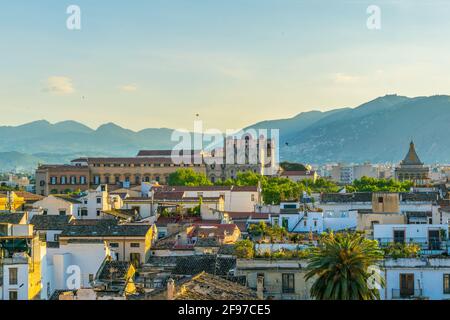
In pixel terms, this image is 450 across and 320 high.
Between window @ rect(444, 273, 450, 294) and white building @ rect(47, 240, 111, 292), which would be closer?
window @ rect(444, 273, 450, 294)

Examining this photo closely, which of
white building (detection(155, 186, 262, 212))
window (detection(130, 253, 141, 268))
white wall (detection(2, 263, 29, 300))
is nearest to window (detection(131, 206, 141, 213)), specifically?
white building (detection(155, 186, 262, 212))

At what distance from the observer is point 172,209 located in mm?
43906

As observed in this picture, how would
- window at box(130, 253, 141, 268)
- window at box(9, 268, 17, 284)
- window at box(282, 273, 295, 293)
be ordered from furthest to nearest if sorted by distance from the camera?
1. window at box(130, 253, 141, 268)
2. window at box(9, 268, 17, 284)
3. window at box(282, 273, 295, 293)

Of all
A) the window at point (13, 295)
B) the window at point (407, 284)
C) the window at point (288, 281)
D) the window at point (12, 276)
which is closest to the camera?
the window at point (407, 284)

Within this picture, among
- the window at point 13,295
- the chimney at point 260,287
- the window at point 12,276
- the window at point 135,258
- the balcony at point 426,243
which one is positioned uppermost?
the balcony at point 426,243

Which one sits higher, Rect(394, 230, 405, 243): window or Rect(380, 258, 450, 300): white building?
Rect(394, 230, 405, 243): window

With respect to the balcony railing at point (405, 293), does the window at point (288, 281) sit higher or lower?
higher

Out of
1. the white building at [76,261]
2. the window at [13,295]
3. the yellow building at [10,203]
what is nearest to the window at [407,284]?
the window at [13,295]

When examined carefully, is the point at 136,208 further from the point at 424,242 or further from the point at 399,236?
the point at 424,242

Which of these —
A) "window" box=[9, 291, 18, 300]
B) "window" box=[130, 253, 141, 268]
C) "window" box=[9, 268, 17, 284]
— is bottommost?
"window" box=[9, 291, 18, 300]

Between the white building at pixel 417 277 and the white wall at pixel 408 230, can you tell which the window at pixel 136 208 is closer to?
the white wall at pixel 408 230

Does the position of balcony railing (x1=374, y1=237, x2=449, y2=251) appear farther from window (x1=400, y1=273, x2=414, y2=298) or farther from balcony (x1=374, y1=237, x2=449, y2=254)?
window (x1=400, y1=273, x2=414, y2=298)

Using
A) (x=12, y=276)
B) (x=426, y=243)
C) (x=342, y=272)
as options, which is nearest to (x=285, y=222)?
(x=426, y=243)
